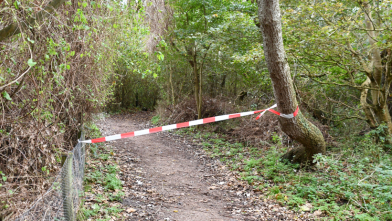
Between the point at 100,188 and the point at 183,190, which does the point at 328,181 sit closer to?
the point at 183,190

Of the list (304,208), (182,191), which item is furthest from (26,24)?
(304,208)

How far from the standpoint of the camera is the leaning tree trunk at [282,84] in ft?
17.7

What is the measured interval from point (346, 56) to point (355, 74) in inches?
63.6

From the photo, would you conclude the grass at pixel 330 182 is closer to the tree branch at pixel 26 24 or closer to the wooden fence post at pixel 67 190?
the wooden fence post at pixel 67 190

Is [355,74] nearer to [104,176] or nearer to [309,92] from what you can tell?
[309,92]

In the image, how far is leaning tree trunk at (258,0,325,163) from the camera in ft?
17.7

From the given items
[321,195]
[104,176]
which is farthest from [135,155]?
[321,195]

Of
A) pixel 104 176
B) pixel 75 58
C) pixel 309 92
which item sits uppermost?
pixel 75 58

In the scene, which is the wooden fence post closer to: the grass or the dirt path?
the dirt path

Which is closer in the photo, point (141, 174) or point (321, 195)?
point (321, 195)

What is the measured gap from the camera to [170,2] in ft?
37.8

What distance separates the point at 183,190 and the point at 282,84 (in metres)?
3.30

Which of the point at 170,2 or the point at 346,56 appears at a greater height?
the point at 170,2

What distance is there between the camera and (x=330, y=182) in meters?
5.48
